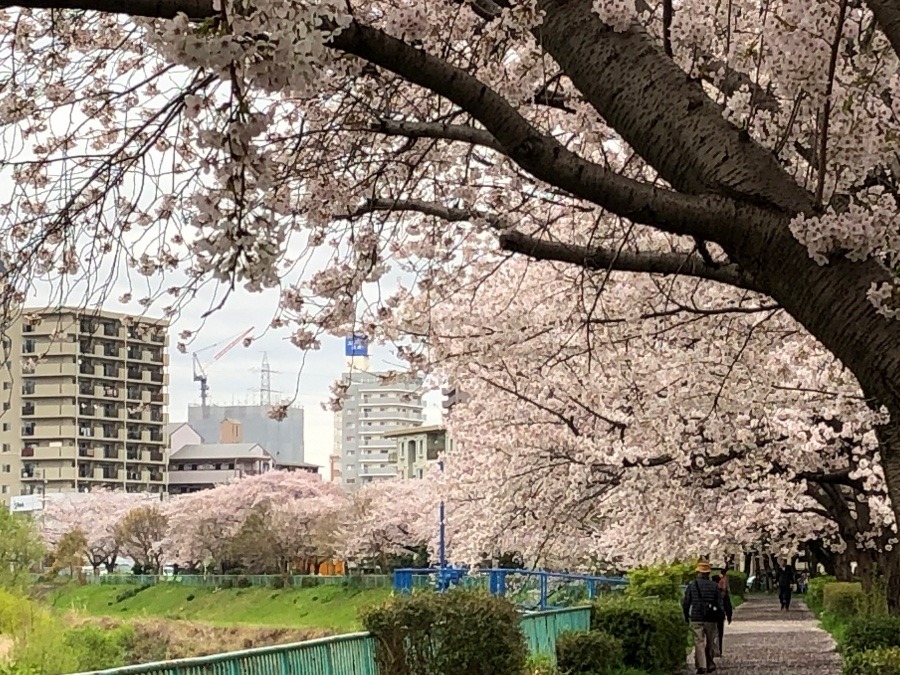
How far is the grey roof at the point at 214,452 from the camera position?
107 meters

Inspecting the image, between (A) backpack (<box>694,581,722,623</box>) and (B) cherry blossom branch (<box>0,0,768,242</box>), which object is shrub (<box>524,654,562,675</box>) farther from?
(B) cherry blossom branch (<box>0,0,768,242</box>)

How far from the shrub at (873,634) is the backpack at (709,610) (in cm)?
154

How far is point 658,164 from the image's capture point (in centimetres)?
383

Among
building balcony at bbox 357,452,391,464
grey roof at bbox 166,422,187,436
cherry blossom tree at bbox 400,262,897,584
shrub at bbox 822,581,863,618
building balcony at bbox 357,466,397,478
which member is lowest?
shrub at bbox 822,581,863,618

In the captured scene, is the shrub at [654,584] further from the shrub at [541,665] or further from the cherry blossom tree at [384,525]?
the cherry blossom tree at [384,525]

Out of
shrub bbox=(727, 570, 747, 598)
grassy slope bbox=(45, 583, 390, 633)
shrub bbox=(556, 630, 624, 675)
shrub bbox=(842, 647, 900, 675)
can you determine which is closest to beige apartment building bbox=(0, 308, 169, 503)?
grassy slope bbox=(45, 583, 390, 633)

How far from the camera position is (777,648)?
18016 millimetres

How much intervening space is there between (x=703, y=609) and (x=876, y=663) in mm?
3649

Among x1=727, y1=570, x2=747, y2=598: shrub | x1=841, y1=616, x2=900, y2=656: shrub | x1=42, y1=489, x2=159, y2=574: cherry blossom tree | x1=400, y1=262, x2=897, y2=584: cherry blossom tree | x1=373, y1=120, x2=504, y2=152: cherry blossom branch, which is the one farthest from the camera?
x1=42, y1=489, x2=159, y2=574: cherry blossom tree

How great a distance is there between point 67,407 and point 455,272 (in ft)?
287

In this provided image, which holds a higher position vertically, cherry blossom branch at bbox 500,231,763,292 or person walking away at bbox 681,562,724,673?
cherry blossom branch at bbox 500,231,763,292

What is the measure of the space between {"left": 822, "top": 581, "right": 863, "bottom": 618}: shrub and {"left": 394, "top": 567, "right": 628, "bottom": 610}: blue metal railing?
160 inches

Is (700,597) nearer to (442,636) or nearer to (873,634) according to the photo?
(873,634)

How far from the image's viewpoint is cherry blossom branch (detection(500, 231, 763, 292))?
5227 millimetres
